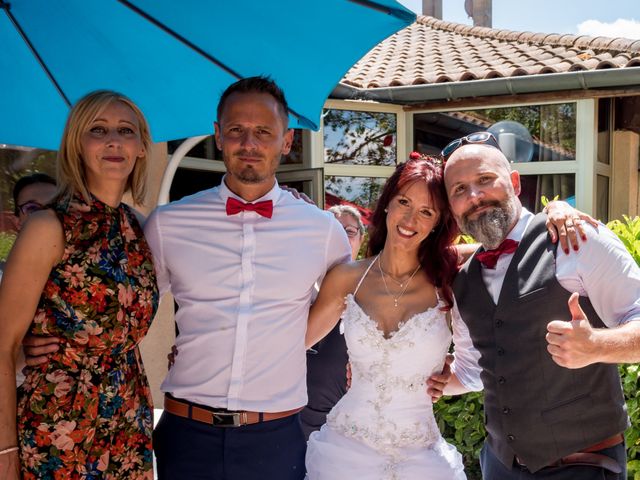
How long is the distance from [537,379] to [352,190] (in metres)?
6.03

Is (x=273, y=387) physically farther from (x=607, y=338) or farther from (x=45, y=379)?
(x=607, y=338)

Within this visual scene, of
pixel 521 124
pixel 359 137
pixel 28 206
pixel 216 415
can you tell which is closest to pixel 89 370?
pixel 216 415

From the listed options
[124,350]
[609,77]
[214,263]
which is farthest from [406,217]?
[609,77]

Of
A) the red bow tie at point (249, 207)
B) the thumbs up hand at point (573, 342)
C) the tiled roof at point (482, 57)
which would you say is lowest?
the thumbs up hand at point (573, 342)

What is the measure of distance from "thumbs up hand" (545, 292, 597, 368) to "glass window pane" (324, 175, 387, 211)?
6066 millimetres

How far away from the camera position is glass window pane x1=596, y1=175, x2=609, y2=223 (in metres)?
8.77

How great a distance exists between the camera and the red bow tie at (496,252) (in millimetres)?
2696

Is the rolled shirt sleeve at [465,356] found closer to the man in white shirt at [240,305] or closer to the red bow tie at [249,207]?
the man in white shirt at [240,305]

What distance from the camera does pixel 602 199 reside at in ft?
29.6

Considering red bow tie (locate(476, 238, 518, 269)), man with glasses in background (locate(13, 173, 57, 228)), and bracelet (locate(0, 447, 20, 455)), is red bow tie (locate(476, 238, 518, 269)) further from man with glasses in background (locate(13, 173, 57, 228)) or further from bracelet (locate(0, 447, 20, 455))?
man with glasses in background (locate(13, 173, 57, 228))

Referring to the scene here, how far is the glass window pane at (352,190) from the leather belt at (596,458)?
5.89m

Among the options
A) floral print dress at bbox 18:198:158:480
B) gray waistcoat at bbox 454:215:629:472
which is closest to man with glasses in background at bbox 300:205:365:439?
gray waistcoat at bbox 454:215:629:472

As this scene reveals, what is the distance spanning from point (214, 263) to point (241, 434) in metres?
0.69

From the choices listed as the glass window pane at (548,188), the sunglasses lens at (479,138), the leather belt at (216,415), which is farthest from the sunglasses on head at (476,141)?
the glass window pane at (548,188)
